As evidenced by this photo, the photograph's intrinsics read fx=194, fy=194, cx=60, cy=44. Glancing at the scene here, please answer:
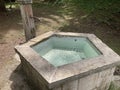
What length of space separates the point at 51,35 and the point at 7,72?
1.22 meters

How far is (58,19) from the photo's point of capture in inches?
262

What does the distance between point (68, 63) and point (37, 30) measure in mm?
2833

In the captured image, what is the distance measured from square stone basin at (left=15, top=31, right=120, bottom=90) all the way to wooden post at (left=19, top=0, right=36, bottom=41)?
0.84 feet

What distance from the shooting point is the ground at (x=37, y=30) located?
3982 millimetres

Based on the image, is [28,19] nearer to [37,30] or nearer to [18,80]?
[18,80]

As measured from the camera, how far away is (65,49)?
4.21 meters

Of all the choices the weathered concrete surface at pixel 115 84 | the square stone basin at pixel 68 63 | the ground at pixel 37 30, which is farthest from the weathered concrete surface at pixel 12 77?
the weathered concrete surface at pixel 115 84

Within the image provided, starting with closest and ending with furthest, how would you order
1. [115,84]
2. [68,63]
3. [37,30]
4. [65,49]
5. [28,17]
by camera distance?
[68,63] < [115,84] < [28,17] < [65,49] < [37,30]

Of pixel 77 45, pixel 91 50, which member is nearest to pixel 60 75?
pixel 91 50

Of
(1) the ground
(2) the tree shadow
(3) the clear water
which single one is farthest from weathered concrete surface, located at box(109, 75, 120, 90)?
(2) the tree shadow

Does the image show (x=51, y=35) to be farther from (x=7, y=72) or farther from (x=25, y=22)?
(x=7, y=72)

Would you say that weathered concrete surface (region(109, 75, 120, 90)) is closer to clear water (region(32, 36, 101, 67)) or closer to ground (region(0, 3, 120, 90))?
clear water (region(32, 36, 101, 67))

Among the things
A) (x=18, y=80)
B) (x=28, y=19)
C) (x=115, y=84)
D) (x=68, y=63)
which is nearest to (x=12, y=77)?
(x=18, y=80)

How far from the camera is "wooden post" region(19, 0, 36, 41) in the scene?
378cm
